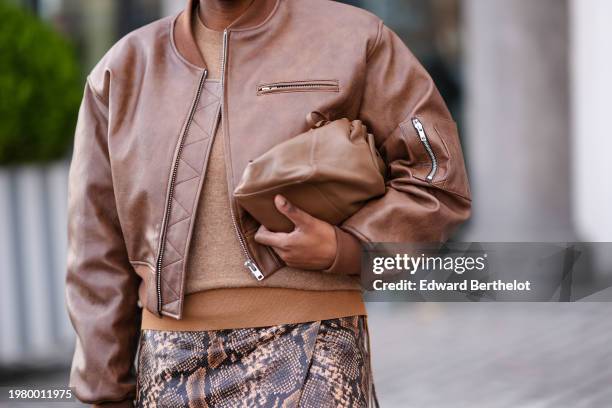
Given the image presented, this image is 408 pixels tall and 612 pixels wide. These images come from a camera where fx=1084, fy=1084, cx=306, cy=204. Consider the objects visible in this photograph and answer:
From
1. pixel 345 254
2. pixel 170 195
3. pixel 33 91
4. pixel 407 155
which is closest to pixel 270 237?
pixel 345 254

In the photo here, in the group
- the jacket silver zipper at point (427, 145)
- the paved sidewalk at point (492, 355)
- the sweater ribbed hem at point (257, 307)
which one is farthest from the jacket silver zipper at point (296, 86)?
the paved sidewalk at point (492, 355)

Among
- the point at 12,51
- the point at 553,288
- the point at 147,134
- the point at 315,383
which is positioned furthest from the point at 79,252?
the point at 12,51

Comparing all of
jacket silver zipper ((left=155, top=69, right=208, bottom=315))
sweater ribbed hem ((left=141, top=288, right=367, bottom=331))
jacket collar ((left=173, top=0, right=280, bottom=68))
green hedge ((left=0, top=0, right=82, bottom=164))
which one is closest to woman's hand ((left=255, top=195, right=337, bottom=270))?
sweater ribbed hem ((left=141, top=288, right=367, bottom=331))

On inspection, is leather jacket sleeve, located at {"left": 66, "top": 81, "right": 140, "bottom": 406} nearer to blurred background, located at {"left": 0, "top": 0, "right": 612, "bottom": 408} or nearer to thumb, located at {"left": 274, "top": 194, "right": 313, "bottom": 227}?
thumb, located at {"left": 274, "top": 194, "right": 313, "bottom": 227}

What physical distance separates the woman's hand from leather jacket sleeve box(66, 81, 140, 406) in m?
0.52

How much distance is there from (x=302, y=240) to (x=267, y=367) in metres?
0.32

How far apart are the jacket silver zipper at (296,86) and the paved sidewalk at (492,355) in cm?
331

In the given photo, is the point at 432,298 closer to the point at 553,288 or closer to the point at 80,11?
the point at 553,288

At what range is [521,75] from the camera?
8.12 m

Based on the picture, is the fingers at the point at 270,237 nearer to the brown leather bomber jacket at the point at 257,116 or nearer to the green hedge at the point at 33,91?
the brown leather bomber jacket at the point at 257,116

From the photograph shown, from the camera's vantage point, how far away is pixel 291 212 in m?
2.47

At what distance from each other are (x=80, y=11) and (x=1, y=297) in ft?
10.6

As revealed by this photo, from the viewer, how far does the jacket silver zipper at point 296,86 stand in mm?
2559

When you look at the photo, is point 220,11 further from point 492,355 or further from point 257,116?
point 492,355
